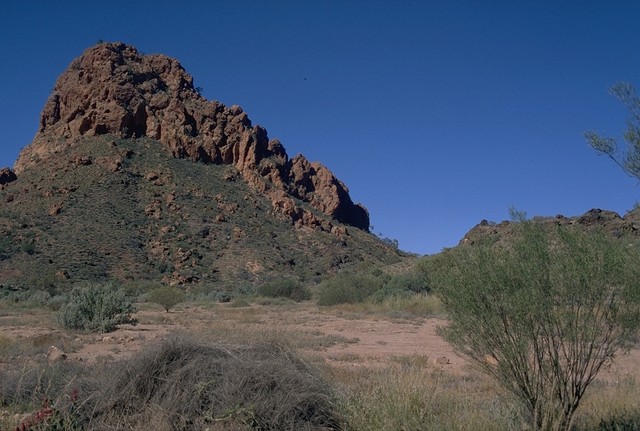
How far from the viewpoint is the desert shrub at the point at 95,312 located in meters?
19.7

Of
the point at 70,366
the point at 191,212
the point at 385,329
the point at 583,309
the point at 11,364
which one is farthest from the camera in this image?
the point at 191,212

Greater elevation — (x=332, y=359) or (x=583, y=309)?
(x=583, y=309)

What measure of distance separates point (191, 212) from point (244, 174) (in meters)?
14.9

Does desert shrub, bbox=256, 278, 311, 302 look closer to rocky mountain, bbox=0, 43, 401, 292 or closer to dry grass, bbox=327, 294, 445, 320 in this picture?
dry grass, bbox=327, 294, 445, 320

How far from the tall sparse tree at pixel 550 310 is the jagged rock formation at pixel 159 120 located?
210ft

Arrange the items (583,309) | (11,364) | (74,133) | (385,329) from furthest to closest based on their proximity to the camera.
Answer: (74,133), (385,329), (11,364), (583,309)

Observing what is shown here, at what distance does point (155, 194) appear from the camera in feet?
204

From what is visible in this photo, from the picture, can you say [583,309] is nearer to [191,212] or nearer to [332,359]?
[332,359]

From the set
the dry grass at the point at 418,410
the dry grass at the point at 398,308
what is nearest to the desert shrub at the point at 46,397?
the dry grass at the point at 418,410

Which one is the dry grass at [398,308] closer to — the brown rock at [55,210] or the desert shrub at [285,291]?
the desert shrub at [285,291]

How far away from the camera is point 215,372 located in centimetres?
661

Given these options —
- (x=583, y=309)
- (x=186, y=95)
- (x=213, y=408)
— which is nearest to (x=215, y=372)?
(x=213, y=408)

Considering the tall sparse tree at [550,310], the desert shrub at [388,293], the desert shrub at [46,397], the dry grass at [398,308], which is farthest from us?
the desert shrub at [388,293]

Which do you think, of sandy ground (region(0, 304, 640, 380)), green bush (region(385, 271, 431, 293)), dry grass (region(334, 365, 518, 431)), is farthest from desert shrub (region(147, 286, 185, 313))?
dry grass (region(334, 365, 518, 431))
